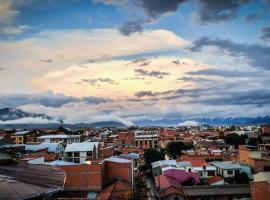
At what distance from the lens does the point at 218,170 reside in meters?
42.3

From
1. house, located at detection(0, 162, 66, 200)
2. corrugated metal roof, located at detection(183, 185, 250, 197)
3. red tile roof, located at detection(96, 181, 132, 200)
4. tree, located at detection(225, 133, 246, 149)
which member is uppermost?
house, located at detection(0, 162, 66, 200)

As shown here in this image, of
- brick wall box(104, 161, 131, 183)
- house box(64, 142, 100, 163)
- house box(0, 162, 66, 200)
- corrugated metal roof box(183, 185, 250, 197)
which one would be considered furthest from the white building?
house box(0, 162, 66, 200)

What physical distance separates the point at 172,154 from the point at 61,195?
35.3 meters

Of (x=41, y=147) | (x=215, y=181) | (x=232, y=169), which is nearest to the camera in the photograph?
(x=215, y=181)

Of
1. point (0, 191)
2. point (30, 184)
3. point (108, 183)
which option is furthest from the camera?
point (108, 183)

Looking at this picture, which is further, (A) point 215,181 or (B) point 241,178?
(B) point 241,178

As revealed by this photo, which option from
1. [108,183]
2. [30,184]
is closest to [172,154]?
[108,183]

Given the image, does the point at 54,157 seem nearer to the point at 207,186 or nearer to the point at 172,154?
the point at 207,186

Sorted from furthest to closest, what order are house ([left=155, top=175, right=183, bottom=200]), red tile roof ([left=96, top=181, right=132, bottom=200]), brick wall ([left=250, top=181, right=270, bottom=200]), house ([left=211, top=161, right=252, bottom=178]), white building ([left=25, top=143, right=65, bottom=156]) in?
white building ([left=25, top=143, right=65, bottom=156])
house ([left=211, top=161, right=252, bottom=178])
house ([left=155, top=175, right=183, bottom=200])
red tile roof ([left=96, top=181, right=132, bottom=200])
brick wall ([left=250, top=181, right=270, bottom=200])

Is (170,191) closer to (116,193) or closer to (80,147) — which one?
(116,193)

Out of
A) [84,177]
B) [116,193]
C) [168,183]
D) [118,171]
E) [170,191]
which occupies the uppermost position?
[84,177]

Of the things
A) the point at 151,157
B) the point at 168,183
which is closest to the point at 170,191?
the point at 168,183

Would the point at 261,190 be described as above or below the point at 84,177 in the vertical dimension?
below

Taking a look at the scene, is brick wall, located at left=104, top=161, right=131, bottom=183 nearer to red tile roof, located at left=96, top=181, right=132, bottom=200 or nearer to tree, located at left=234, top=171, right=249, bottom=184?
red tile roof, located at left=96, top=181, right=132, bottom=200
